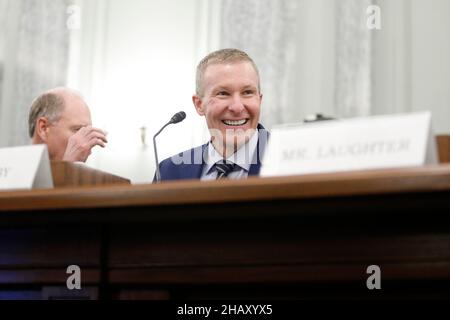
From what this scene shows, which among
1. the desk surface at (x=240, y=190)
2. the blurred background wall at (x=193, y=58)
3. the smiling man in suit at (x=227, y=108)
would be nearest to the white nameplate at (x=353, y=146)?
the desk surface at (x=240, y=190)

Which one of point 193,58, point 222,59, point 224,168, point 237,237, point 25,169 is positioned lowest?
point 237,237

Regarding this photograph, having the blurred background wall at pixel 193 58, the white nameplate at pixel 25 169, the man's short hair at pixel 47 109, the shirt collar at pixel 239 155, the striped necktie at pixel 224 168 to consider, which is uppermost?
the blurred background wall at pixel 193 58

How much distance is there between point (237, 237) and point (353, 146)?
23cm

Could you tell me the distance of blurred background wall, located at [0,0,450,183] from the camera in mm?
3127

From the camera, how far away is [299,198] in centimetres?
90

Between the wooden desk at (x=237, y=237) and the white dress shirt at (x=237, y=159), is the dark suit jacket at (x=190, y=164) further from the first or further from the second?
the wooden desk at (x=237, y=237)

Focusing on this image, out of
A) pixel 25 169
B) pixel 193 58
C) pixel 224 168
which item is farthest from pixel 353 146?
Answer: pixel 193 58

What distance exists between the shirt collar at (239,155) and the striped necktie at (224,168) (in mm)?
44

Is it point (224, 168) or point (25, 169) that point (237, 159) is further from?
point (25, 169)

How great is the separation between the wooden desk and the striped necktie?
0.65m

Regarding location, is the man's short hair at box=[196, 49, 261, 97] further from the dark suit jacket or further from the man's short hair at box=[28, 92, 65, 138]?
the man's short hair at box=[28, 92, 65, 138]

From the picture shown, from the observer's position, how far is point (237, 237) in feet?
3.36

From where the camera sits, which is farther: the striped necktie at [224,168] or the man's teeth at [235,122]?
the man's teeth at [235,122]

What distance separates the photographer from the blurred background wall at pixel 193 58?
10.3ft
